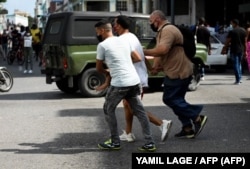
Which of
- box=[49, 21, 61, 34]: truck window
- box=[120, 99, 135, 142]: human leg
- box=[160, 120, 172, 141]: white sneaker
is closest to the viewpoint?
box=[160, 120, 172, 141]: white sneaker

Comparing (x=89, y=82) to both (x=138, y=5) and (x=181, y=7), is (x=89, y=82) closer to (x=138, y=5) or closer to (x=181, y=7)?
(x=181, y=7)

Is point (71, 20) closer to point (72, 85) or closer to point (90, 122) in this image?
point (72, 85)

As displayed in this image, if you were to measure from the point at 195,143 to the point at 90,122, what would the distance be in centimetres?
251

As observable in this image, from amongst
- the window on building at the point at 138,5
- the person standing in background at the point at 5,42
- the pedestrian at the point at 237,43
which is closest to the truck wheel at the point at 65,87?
the pedestrian at the point at 237,43

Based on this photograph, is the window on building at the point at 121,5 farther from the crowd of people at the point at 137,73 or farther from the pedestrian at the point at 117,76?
the pedestrian at the point at 117,76

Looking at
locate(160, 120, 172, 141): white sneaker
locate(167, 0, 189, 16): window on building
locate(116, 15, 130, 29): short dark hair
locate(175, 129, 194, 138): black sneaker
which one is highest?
locate(116, 15, 130, 29): short dark hair

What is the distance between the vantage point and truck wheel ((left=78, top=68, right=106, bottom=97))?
1333 cm

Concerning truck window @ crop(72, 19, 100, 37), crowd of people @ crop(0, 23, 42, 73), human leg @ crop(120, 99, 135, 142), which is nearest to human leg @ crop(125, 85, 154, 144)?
human leg @ crop(120, 99, 135, 142)

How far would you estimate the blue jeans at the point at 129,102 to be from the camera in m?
7.14

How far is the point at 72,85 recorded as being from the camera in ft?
43.9

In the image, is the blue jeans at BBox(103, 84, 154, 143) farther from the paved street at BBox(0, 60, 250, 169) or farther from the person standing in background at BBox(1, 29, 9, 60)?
the person standing in background at BBox(1, 29, 9, 60)

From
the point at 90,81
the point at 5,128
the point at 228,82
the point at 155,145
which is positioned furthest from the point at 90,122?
the point at 228,82

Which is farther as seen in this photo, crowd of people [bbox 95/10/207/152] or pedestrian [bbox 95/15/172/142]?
pedestrian [bbox 95/15/172/142]

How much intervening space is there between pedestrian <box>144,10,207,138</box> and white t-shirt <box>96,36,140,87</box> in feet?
1.72
